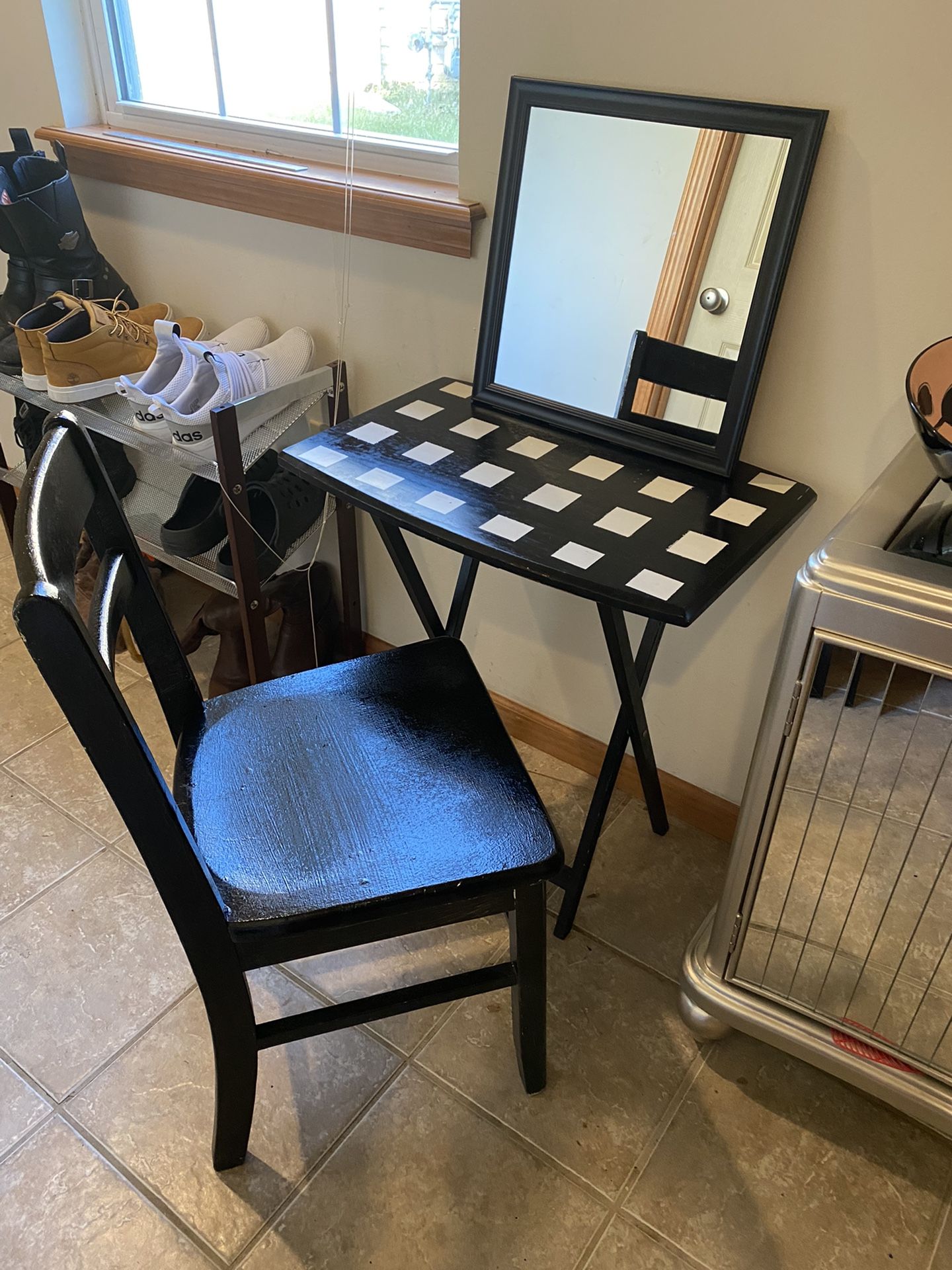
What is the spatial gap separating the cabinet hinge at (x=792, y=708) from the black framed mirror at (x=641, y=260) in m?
0.41

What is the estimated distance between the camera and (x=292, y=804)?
1049 mm

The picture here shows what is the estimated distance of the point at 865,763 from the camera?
3.08 feet

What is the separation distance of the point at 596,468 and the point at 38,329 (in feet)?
3.35

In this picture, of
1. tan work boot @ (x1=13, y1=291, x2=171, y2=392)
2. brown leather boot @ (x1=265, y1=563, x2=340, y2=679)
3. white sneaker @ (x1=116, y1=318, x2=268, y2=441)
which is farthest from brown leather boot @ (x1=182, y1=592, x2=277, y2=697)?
tan work boot @ (x1=13, y1=291, x2=171, y2=392)

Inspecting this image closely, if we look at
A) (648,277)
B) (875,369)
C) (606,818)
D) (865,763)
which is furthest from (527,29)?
(606,818)

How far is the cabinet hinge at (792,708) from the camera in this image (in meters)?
0.94

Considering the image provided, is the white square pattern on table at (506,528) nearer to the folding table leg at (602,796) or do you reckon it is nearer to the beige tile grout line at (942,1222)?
the folding table leg at (602,796)

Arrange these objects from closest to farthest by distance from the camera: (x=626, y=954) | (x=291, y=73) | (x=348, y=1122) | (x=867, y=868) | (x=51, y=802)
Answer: (x=867, y=868)
(x=348, y=1122)
(x=626, y=954)
(x=291, y=73)
(x=51, y=802)

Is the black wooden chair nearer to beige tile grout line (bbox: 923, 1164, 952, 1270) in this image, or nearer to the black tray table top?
the black tray table top

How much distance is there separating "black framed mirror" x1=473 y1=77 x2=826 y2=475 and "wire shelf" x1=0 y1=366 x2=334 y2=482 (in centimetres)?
35

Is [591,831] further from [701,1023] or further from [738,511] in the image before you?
[738,511]

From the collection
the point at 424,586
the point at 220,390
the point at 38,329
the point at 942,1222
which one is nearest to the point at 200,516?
the point at 220,390

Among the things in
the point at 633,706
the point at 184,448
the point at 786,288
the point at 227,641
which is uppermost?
the point at 786,288

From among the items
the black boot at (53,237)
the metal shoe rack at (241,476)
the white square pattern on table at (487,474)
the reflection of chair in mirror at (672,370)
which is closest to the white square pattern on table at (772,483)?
the reflection of chair in mirror at (672,370)
